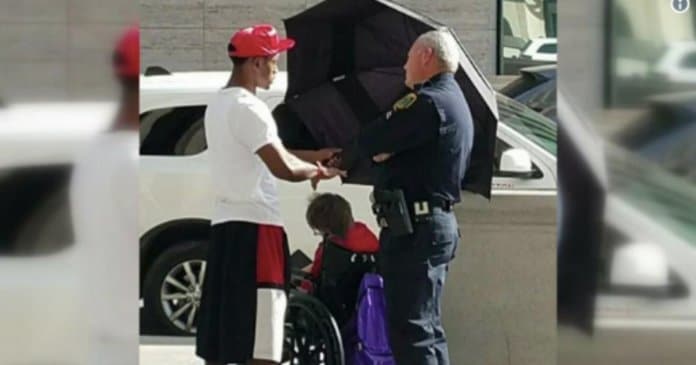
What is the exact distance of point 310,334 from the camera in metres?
6.83

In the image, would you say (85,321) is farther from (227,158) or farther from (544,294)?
(544,294)

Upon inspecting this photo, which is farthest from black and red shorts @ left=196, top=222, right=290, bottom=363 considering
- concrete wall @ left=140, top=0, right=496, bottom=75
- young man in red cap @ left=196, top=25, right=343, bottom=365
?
concrete wall @ left=140, top=0, right=496, bottom=75

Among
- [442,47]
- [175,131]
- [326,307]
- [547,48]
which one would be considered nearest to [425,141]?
[442,47]

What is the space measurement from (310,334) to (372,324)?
393mm

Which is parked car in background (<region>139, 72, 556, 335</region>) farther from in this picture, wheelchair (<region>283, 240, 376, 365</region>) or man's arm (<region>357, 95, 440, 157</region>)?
man's arm (<region>357, 95, 440, 157</region>)

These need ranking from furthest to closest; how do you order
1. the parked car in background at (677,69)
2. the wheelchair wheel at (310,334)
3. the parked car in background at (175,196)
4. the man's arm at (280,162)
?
the parked car in background at (175,196), the wheelchair wheel at (310,334), the man's arm at (280,162), the parked car in background at (677,69)

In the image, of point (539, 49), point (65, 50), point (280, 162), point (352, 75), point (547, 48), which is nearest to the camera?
point (65, 50)

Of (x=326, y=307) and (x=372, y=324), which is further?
(x=326, y=307)

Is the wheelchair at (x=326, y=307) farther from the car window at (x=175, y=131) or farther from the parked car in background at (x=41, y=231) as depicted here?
the car window at (x=175, y=131)

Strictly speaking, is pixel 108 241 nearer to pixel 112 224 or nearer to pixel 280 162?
pixel 112 224

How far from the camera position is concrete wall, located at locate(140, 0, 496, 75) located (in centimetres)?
1731

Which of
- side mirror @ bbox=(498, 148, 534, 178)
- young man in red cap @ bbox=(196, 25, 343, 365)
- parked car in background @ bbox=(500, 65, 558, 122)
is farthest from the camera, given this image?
parked car in background @ bbox=(500, 65, 558, 122)

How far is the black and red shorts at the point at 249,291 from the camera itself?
6.16 meters

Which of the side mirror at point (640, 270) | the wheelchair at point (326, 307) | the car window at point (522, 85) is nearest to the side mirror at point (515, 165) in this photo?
the wheelchair at point (326, 307)
